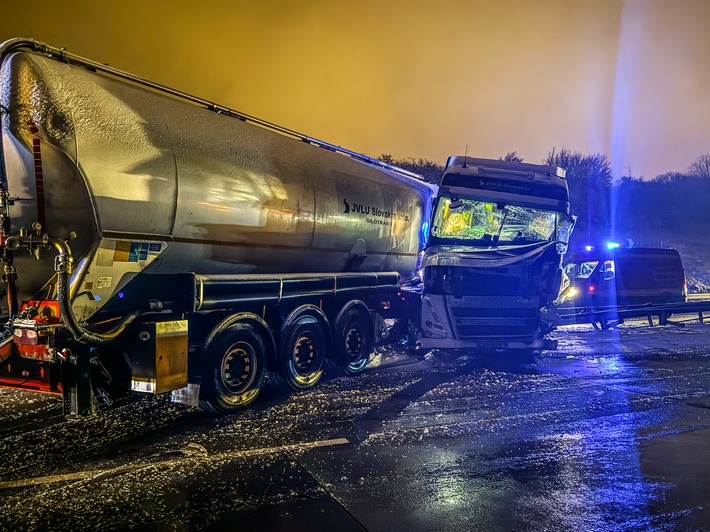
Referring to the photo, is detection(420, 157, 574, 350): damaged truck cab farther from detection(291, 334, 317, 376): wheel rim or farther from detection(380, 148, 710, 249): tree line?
detection(380, 148, 710, 249): tree line

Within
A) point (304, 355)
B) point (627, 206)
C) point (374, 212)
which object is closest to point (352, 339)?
point (304, 355)

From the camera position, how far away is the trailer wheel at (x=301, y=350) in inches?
304

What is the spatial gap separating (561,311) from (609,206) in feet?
141

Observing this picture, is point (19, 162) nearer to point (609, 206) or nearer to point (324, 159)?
point (324, 159)

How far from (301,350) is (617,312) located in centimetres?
1000

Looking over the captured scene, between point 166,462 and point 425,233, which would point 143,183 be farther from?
point 425,233

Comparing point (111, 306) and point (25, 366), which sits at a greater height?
point (111, 306)

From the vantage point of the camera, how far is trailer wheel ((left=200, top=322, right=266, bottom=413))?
21.4 ft

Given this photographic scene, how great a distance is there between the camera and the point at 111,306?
18.9ft

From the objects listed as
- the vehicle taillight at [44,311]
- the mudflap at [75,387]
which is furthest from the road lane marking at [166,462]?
the vehicle taillight at [44,311]

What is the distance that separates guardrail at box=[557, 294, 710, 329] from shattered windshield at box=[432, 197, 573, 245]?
12.0 feet

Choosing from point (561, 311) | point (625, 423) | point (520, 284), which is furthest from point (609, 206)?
point (625, 423)

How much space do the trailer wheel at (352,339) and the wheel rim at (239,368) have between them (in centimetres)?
198

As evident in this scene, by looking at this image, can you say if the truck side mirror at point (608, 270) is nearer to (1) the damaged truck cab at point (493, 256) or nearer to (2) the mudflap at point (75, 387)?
(1) the damaged truck cab at point (493, 256)
